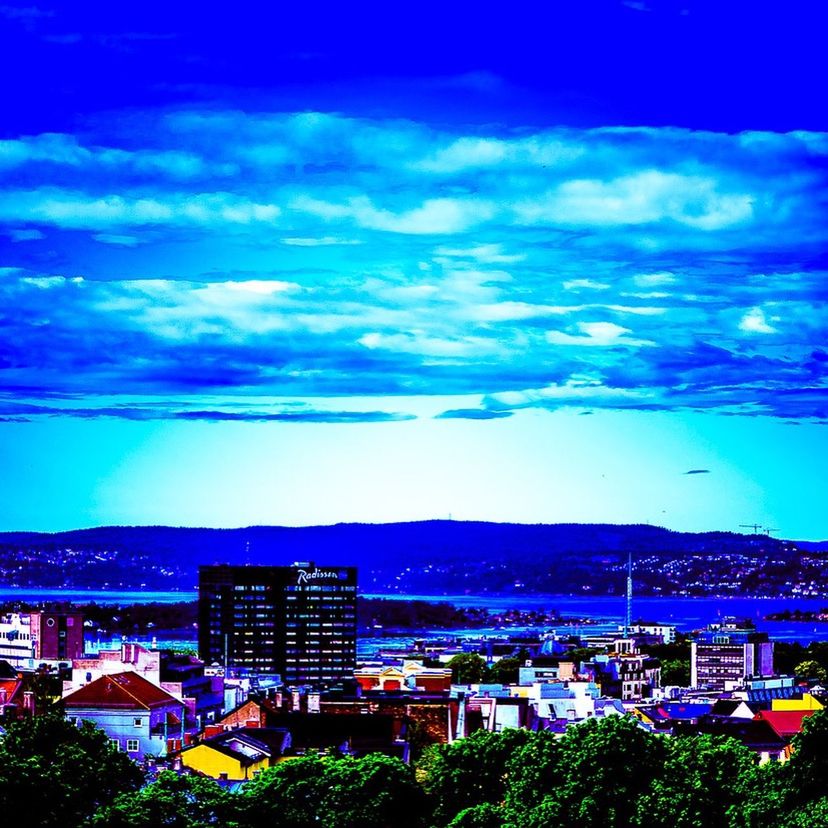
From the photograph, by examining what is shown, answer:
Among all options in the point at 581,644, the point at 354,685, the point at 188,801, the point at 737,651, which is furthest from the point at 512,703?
the point at 581,644

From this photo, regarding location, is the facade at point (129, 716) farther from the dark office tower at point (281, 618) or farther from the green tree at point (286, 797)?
the dark office tower at point (281, 618)

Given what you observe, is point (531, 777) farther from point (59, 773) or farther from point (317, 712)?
point (317, 712)

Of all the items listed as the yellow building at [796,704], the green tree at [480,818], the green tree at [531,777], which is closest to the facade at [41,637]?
the yellow building at [796,704]

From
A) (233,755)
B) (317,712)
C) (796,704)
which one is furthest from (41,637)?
(233,755)

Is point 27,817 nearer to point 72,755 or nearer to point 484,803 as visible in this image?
point 72,755

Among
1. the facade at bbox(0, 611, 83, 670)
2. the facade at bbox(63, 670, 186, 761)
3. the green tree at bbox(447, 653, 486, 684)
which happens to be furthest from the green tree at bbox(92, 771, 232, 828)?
the facade at bbox(0, 611, 83, 670)

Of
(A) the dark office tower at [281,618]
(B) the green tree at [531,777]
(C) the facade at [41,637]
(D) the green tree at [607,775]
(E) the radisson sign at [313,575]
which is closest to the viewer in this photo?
(D) the green tree at [607,775]
